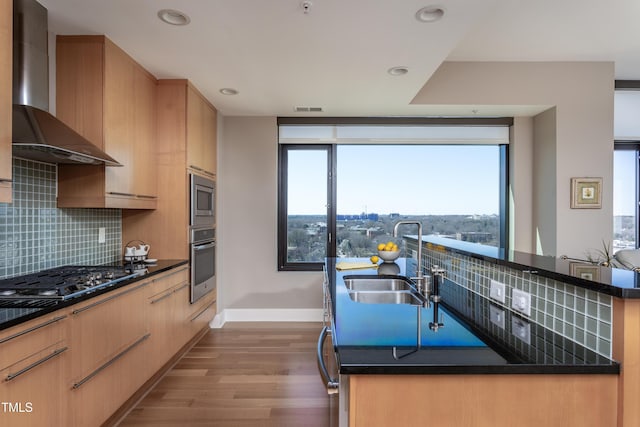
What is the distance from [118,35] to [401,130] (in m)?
3.06

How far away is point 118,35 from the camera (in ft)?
7.57

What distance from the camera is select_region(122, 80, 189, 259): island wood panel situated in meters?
3.09

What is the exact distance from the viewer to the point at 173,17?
2.12 m

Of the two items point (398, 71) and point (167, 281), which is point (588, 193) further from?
point (167, 281)

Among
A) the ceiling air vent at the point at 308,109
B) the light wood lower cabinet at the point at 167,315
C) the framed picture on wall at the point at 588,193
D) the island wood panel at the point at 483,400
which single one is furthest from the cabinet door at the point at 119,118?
the framed picture on wall at the point at 588,193

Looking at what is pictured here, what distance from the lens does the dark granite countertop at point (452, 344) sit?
2.96 ft

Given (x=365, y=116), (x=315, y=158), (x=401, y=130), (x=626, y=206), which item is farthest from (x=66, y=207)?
(x=626, y=206)

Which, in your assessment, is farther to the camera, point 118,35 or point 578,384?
point 118,35

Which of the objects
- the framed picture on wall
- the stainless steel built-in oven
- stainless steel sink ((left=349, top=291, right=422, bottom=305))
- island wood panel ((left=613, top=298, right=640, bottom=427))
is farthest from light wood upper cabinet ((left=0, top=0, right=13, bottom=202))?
the framed picture on wall

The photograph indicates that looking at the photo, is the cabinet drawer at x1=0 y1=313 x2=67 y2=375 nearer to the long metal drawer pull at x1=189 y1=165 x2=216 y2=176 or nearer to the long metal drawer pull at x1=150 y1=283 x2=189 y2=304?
the long metal drawer pull at x1=150 y1=283 x2=189 y2=304

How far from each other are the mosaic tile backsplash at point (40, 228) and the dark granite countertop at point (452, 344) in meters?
1.95

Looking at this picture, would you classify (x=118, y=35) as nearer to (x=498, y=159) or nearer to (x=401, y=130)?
(x=401, y=130)

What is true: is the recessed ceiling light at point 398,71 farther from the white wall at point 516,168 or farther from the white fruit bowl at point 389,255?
the white fruit bowl at point 389,255

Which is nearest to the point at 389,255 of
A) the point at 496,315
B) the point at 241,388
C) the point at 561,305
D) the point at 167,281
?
the point at 496,315
